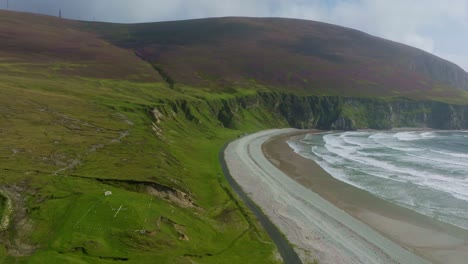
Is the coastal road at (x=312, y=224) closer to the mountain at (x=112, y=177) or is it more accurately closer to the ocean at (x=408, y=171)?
the mountain at (x=112, y=177)

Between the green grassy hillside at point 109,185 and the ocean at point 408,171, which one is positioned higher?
the green grassy hillside at point 109,185

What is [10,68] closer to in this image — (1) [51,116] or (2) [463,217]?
(1) [51,116]

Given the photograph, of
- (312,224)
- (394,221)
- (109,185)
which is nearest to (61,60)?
(109,185)

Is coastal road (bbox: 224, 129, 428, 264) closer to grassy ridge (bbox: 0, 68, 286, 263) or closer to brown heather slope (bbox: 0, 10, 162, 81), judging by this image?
grassy ridge (bbox: 0, 68, 286, 263)

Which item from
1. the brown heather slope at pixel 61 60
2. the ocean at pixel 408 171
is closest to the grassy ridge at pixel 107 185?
the ocean at pixel 408 171

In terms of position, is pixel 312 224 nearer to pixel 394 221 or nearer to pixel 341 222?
pixel 341 222

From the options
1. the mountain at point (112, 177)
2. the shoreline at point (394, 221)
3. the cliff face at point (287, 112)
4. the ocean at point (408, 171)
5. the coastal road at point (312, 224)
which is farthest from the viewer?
the cliff face at point (287, 112)

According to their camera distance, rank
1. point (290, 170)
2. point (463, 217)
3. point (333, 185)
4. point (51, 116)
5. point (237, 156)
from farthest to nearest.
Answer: point (237, 156) < point (290, 170) < point (51, 116) < point (333, 185) < point (463, 217)

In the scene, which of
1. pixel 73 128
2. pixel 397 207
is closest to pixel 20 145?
pixel 73 128
